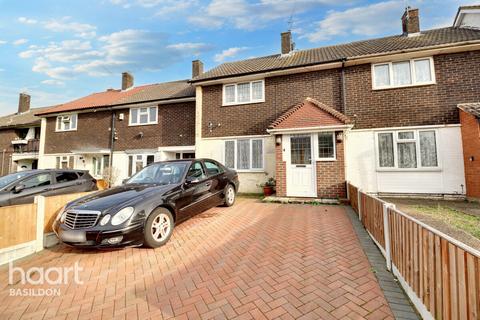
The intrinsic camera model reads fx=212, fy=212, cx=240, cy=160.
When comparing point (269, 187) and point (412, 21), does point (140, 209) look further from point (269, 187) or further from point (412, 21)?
point (412, 21)

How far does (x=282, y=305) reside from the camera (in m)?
2.39

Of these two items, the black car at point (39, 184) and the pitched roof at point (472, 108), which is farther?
the pitched roof at point (472, 108)

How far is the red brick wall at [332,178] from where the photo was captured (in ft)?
25.4

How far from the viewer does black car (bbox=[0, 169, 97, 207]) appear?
5664mm

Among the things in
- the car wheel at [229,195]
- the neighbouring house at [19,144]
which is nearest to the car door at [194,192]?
the car wheel at [229,195]

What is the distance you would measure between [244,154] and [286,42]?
7222 millimetres

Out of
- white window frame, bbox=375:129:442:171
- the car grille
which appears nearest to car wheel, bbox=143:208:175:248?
the car grille

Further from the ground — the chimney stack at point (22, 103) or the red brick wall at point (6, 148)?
the chimney stack at point (22, 103)

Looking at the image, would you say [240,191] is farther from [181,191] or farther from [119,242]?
[119,242]

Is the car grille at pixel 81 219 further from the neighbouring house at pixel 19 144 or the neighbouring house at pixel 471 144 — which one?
the neighbouring house at pixel 19 144

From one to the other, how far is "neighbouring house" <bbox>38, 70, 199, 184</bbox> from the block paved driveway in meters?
9.10

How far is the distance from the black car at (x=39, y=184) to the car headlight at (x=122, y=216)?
14.1 ft

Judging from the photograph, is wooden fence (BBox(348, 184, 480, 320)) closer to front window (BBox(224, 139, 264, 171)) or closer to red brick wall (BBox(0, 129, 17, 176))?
front window (BBox(224, 139, 264, 171))

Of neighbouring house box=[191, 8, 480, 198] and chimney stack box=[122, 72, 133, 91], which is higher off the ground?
chimney stack box=[122, 72, 133, 91]
